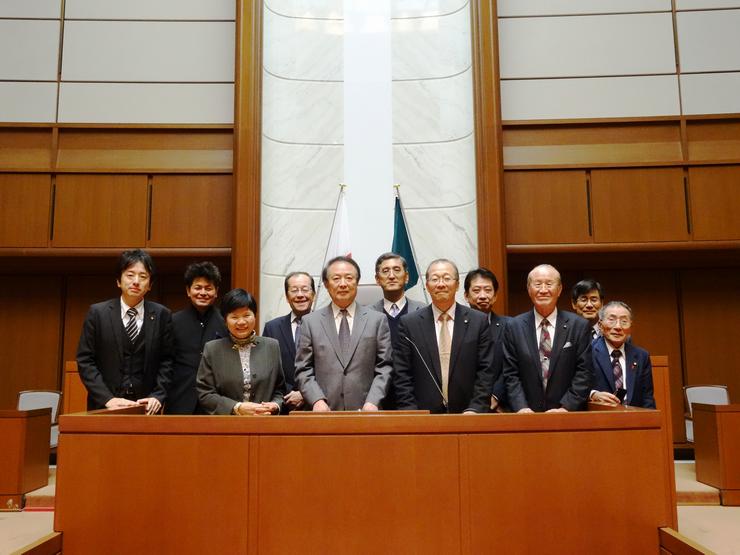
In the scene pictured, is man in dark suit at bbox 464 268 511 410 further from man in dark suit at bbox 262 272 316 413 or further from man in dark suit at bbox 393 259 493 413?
man in dark suit at bbox 262 272 316 413

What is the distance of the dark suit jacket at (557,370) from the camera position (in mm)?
2559

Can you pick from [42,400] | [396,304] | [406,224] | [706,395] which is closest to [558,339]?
[396,304]

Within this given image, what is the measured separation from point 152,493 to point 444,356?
1248 mm

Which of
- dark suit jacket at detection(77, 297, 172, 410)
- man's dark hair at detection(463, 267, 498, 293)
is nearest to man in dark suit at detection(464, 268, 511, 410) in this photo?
man's dark hair at detection(463, 267, 498, 293)

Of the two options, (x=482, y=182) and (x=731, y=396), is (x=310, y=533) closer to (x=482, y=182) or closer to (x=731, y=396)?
(x=482, y=182)

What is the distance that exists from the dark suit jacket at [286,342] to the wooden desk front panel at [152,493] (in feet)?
3.28

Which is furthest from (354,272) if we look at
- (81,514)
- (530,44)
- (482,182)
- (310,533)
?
(530,44)

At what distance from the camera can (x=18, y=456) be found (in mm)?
3463

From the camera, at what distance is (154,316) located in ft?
9.27

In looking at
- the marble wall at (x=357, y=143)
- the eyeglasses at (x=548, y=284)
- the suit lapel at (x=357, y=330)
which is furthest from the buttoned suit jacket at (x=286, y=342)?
the marble wall at (x=357, y=143)

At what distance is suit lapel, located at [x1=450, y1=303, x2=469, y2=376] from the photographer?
264 cm

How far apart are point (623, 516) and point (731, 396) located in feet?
12.9

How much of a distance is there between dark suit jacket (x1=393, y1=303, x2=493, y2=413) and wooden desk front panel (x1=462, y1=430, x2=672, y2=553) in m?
0.55

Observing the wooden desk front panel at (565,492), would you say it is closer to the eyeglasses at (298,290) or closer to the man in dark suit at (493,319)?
the man in dark suit at (493,319)
